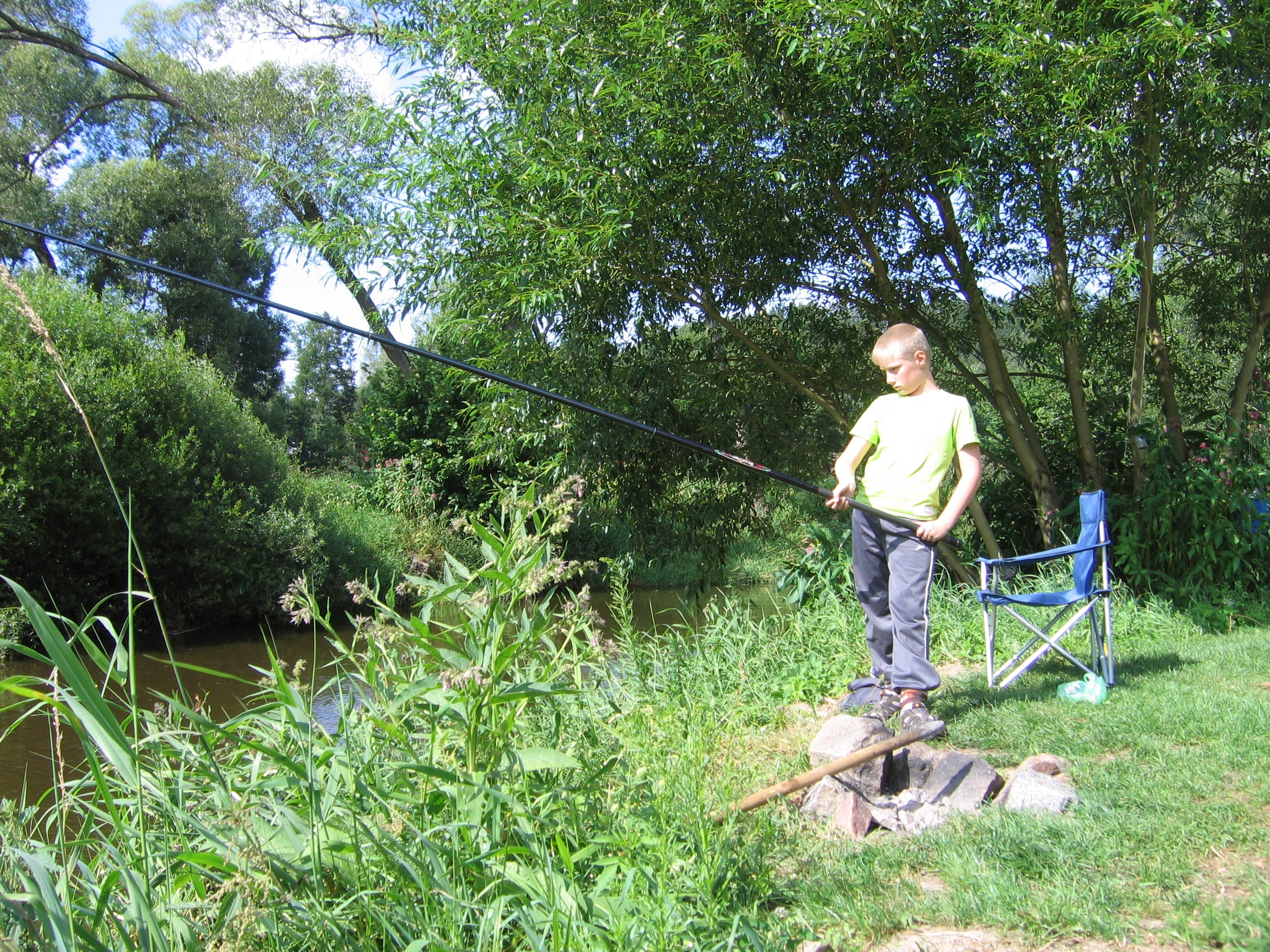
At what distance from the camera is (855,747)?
3293 millimetres

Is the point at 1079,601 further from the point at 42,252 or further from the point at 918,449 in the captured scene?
the point at 42,252

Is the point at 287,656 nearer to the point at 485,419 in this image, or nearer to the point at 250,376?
the point at 485,419

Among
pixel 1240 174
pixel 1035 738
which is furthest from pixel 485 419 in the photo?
pixel 1240 174

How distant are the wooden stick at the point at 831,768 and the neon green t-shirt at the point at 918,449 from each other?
0.90 meters

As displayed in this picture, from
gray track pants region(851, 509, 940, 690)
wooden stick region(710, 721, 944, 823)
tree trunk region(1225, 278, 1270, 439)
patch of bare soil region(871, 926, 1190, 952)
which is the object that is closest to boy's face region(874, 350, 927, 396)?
gray track pants region(851, 509, 940, 690)

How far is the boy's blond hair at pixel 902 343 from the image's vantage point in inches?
157

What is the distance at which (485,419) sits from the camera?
6.98 m

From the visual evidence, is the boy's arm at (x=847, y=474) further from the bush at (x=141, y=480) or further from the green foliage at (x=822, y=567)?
the bush at (x=141, y=480)

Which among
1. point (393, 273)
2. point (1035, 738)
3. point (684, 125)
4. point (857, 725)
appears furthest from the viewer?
point (393, 273)

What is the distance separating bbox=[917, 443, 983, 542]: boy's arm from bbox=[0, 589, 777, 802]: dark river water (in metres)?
2.09

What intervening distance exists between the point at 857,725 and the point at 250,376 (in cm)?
2471

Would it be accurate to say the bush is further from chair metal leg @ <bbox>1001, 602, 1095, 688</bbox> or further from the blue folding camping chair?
chair metal leg @ <bbox>1001, 602, 1095, 688</bbox>

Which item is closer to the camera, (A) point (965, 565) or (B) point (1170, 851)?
(B) point (1170, 851)

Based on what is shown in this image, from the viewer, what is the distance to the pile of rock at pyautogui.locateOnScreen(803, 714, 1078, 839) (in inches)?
116
